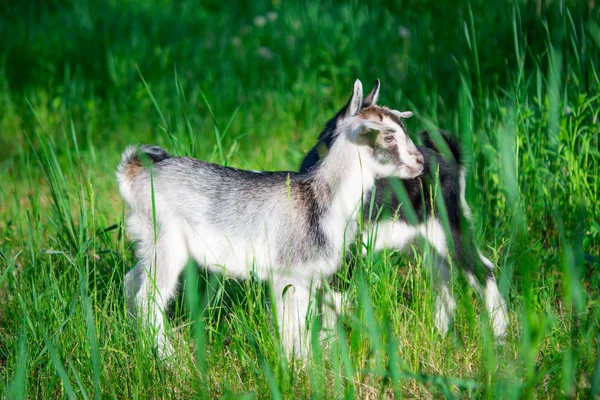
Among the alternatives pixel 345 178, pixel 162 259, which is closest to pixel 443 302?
pixel 345 178

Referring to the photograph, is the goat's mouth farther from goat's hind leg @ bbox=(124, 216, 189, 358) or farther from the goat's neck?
goat's hind leg @ bbox=(124, 216, 189, 358)

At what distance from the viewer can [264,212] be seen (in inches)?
153

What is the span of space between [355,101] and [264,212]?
2.38 feet

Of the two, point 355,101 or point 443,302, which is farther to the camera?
point 355,101

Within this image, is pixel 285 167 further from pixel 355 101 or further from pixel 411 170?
pixel 411 170

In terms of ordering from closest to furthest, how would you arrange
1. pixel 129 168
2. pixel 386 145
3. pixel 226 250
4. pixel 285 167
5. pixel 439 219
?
pixel 386 145 < pixel 226 250 < pixel 129 168 < pixel 439 219 < pixel 285 167

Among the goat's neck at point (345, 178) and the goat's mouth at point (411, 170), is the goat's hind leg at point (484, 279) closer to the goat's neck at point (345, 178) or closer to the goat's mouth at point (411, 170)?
the goat's mouth at point (411, 170)

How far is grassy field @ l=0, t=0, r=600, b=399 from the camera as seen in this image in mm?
3062

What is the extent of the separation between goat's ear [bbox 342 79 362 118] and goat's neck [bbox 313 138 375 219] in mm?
228

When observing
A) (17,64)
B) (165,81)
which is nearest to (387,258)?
(165,81)

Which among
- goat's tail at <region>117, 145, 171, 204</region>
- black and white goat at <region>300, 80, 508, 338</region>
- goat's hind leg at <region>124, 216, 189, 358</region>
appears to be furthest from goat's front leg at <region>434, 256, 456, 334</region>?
goat's tail at <region>117, 145, 171, 204</region>

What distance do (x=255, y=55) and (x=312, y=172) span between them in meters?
4.24

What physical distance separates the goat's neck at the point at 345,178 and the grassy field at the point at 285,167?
1.07ft

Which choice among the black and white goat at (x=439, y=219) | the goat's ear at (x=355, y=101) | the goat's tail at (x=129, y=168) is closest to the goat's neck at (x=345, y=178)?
the black and white goat at (x=439, y=219)
